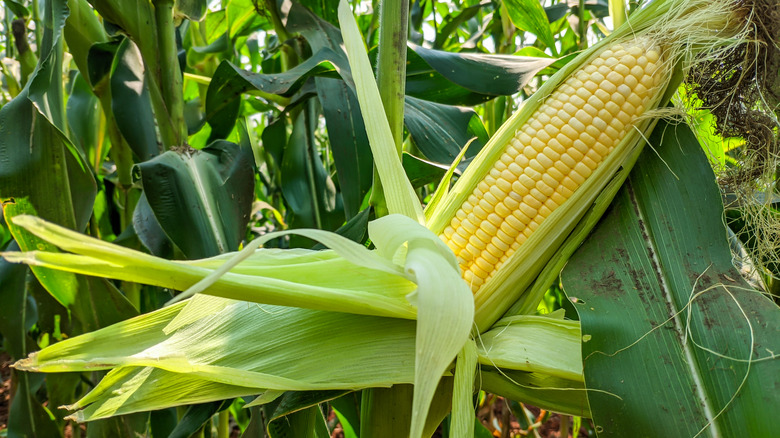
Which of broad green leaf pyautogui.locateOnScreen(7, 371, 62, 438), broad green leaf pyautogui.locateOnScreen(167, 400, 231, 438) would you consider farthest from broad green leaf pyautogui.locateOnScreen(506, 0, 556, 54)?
broad green leaf pyautogui.locateOnScreen(7, 371, 62, 438)

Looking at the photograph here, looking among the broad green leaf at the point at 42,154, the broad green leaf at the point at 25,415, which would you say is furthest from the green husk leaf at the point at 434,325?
the broad green leaf at the point at 25,415

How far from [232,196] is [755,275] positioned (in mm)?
952

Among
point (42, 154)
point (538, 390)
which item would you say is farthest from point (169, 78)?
point (538, 390)

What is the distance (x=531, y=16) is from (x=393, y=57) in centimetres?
73

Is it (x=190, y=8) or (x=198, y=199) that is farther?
(x=190, y=8)

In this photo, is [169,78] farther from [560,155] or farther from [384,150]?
[560,155]

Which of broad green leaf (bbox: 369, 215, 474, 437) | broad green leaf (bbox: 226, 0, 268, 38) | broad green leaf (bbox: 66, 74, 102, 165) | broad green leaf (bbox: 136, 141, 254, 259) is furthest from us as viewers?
broad green leaf (bbox: 226, 0, 268, 38)

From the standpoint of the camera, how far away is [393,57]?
0.76m

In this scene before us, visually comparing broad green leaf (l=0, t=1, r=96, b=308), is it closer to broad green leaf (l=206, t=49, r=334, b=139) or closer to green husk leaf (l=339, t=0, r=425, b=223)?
broad green leaf (l=206, t=49, r=334, b=139)

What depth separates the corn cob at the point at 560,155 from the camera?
0.74m

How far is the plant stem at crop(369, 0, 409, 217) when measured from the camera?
2.49 ft

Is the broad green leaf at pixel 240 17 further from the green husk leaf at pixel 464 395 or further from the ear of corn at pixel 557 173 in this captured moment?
the green husk leaf at pixel 464 395

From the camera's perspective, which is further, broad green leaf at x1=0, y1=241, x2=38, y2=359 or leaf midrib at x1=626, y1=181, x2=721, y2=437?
broad green leaf at x1=0, y1=241, x2=38, y2=359

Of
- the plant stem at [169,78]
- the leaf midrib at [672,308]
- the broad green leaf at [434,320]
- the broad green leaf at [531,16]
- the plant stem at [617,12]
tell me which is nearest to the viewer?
the broad green leaf at [434,320]
